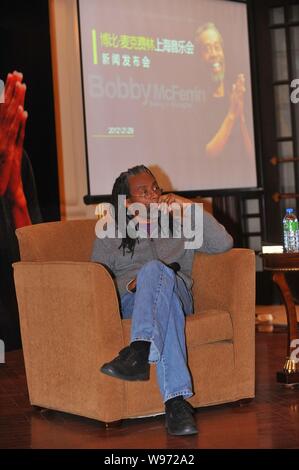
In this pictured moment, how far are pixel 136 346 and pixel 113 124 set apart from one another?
3.10 m

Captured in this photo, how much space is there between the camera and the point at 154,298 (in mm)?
3307

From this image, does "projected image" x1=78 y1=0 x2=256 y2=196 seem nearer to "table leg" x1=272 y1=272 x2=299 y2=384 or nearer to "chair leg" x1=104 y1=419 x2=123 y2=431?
"table leg" x1=272 y1=272 x2=299 y2=384

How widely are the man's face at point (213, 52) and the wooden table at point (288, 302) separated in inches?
121

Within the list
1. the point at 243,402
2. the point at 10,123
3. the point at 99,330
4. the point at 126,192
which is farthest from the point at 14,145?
the point at 243,402

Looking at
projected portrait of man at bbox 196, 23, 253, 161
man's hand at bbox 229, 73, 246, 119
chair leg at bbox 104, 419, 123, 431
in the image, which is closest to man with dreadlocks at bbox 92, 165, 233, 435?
chair leg at bbox 104, 419, 123, 431

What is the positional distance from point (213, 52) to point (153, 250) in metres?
3.39

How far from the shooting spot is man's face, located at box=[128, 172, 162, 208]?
3.73 metres

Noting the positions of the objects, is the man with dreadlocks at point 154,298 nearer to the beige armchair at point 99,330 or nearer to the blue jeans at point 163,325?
the blue jeans at point 163,325

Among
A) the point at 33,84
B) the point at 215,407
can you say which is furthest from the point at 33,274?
the point at 33,84

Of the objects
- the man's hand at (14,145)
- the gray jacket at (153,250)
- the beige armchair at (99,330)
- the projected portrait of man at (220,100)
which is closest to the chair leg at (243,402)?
the beige armchair at (99,330)

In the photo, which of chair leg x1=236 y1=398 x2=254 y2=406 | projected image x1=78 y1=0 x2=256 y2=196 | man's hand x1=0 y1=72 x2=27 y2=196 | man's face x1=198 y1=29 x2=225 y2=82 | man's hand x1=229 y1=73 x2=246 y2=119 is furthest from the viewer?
man's hand x1=229 y1=73 x2=246 y2=119

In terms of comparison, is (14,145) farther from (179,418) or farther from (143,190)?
(179,418)

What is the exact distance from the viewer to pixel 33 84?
5668 millimetres

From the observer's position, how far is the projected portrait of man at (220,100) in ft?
22.1
